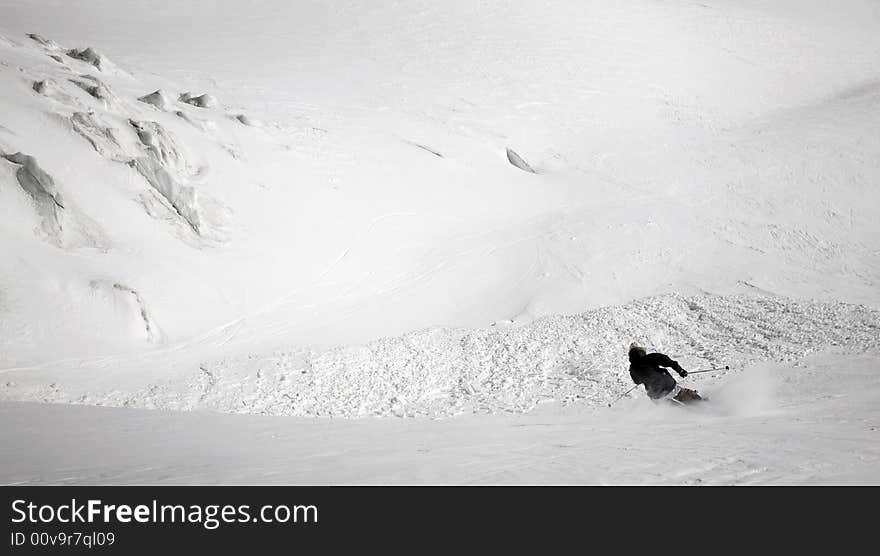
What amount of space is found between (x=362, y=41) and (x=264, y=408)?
111 ft

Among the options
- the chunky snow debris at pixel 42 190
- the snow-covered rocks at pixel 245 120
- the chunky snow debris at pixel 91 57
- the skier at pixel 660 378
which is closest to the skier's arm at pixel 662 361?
the skier at pixel 660 378

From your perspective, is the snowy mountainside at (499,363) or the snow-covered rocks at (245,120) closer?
the snowy mountainside at (499,363)

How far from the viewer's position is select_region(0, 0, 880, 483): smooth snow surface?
39.4 feet

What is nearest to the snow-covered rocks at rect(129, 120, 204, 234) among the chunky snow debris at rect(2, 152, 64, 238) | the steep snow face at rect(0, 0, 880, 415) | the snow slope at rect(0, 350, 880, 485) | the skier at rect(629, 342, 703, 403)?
the steep snow face at rect(0, 0, 880, 415)

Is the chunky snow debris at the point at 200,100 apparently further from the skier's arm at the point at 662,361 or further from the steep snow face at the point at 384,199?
the skier's arm at the point at 662,361

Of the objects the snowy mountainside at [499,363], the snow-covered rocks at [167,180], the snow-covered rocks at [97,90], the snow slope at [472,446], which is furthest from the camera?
the snow-covered rocks at [97,90]

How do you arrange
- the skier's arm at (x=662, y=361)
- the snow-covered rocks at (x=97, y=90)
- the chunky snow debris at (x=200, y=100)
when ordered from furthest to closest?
the chunky snow debris at (x=200, y=100) → the snow-covered rocks at (x=97, y=90) → the skier's arm at (x=662, y=361)

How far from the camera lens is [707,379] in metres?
12.0

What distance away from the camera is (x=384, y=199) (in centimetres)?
2236

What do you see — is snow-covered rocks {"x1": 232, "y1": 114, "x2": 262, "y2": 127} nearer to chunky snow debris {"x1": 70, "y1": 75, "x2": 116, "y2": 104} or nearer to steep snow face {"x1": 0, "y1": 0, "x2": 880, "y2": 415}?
steep snow face {"x1": 0, "y1": 0, "x2": 880, "y2": 415}

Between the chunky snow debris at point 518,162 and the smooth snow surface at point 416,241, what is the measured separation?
16.8 inches

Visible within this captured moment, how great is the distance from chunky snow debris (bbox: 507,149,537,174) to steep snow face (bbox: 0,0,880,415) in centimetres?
12

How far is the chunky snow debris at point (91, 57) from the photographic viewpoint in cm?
2667
